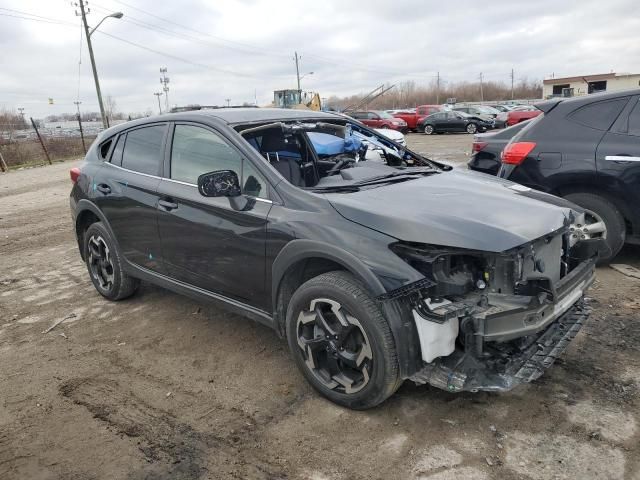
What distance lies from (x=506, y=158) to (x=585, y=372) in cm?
273

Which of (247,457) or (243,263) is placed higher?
(243,263)

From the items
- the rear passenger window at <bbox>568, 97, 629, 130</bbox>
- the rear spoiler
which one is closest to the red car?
the rear spoiler

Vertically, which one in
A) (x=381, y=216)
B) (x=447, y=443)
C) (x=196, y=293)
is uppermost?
(x=381, y=216)

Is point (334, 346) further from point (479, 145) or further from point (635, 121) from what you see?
point (479, 145)

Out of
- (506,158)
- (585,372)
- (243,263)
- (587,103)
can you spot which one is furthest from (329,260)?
(587,103)

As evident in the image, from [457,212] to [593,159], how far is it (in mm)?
2831

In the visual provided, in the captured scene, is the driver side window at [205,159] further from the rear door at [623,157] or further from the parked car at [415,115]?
the parked car at [415,115]

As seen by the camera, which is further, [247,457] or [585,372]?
[585,372]

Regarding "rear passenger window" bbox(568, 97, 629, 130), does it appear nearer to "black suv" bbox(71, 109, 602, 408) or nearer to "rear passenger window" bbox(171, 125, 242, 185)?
"black suv" bbox(71, 109, 602, 408)

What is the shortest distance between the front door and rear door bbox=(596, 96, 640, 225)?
11.3 feet

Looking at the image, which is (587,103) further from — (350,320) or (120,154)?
(120,154)

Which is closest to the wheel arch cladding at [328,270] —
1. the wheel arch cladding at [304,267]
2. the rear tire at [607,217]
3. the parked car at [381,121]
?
the wheel arch cladding at [304,267]

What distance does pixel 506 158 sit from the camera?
5.44 meters

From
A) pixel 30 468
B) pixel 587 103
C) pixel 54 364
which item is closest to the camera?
pixel 30 468
